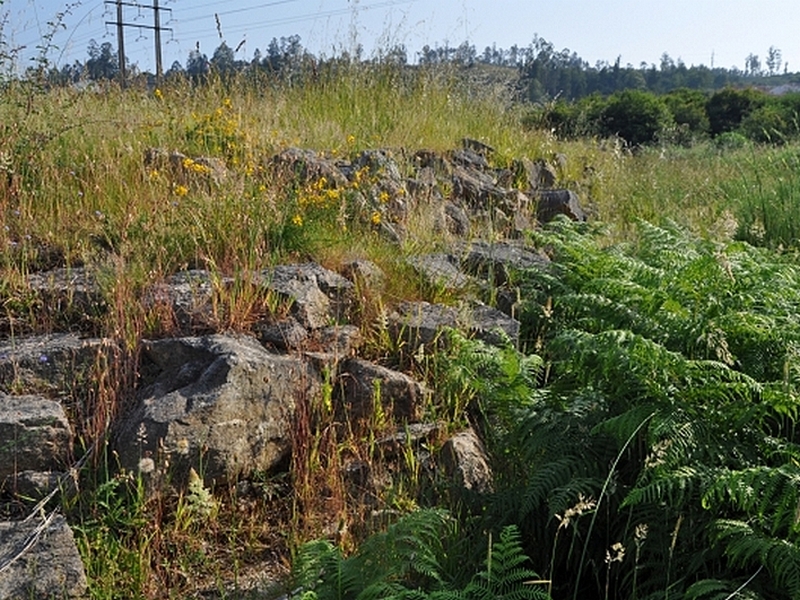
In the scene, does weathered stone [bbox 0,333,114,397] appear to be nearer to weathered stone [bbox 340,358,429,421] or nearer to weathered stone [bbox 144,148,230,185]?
weathered stone [bbox 340,358,429,421]

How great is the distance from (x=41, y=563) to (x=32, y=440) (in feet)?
1.97

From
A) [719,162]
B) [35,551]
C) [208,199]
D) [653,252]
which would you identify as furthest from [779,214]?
[35,551]

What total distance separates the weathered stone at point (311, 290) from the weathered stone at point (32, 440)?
1.19 meters

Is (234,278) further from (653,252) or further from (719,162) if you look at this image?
(719,162)

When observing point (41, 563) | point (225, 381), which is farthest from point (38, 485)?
point (225, 381)

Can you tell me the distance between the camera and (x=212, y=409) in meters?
3.14

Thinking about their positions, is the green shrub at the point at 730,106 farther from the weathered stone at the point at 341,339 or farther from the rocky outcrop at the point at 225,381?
the weathered stone at the point at 341,339

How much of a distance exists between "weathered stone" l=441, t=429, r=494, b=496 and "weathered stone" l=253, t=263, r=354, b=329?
3.20 feet

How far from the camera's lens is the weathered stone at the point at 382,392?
359 centimetres

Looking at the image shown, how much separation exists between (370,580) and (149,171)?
360cm

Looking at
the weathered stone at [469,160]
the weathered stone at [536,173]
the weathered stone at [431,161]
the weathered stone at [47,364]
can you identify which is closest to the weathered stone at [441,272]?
the weathered stone at [47,364]

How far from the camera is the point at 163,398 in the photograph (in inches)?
125

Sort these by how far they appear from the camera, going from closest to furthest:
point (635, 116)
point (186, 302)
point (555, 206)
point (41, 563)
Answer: point (41, 563) → point (186, 302) → point (555, 206) → point (635, 116)

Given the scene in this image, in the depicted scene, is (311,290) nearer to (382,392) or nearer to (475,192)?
(382,392)
